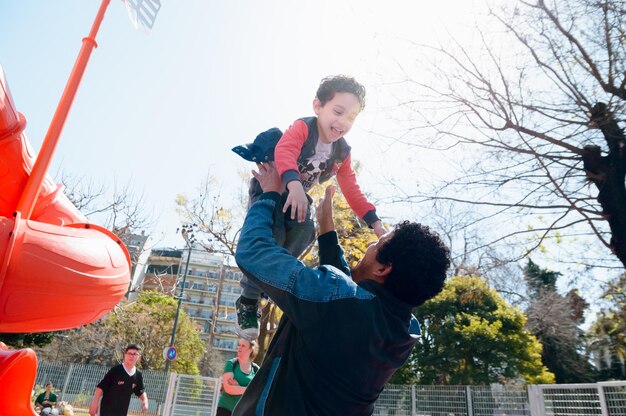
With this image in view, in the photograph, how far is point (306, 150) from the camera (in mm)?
2389

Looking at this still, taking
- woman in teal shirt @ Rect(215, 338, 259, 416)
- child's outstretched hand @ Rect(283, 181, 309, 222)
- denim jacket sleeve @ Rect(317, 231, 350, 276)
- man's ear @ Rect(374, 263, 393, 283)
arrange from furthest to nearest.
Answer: woman in teal shirt @ Rect(215, 338, 259, 416)
denim jacket sleeve @ Rect(317, 231, 350, 276)
child's outstretched hand @ Rect(283, 181, 309, 222)
man's ear @ Rect(374, 263, 393, 283)

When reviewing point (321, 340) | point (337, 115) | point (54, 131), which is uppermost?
point (337, 115)

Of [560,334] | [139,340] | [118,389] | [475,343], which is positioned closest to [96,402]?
[118,389]

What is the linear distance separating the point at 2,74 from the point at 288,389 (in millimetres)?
2017

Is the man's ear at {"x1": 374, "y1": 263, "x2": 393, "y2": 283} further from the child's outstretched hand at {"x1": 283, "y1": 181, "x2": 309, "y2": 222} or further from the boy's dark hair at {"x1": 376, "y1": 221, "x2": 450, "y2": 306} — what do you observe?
the child's outstretched hand at {"x1": 283, "y1": 181, "x2": 309, "y2": 222}

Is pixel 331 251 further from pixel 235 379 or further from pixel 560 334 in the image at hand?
pixel 560 334

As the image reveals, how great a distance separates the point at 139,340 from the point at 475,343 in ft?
66.1

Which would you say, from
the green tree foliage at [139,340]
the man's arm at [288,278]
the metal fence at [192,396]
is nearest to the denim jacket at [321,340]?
the man's arm at [288,278]

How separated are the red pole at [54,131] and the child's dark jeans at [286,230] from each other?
3.35 feet

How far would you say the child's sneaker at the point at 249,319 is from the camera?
8.05ft

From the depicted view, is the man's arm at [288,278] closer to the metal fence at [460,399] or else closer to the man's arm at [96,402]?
the man's arm at [96,402]

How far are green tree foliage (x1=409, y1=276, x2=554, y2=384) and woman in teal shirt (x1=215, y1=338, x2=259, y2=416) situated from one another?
29.3 feet

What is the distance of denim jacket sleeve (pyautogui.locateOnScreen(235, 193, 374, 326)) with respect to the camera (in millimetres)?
1635

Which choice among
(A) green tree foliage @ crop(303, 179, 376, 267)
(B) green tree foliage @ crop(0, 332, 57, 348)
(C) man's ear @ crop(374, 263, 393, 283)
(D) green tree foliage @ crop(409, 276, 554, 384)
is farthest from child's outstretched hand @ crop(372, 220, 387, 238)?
(B) green tree foliage @ crop(0, 332, 57, 348)
